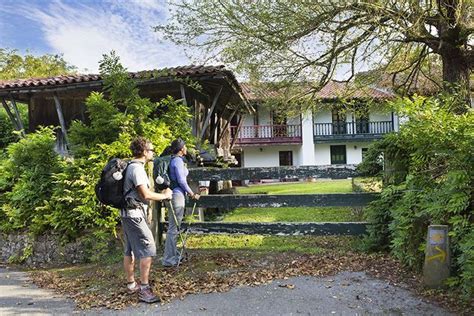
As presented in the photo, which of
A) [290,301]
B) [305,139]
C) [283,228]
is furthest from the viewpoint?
[305,139]

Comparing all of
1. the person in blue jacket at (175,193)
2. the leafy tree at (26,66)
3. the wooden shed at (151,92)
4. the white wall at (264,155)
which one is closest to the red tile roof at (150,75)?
the wooden shed at (151,92)

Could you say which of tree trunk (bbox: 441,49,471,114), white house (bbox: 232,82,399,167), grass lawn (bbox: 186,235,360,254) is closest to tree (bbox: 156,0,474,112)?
tree trunk (bbox: 441,49,471,114)

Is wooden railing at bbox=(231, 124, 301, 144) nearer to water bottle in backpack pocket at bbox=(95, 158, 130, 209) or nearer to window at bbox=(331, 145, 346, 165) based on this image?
window at bbox=(331, 145, 346, 165)

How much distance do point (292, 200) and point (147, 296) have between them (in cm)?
271

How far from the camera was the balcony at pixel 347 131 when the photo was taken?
34.1 meters

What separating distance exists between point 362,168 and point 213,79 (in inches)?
243

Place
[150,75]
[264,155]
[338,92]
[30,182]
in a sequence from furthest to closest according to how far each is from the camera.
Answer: [264,155] < [338,92] < [150,75] < [30,182]

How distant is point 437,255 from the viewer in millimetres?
4355

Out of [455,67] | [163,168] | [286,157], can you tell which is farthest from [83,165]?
[286,157]

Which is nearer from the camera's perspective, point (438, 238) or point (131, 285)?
point (438, 238)

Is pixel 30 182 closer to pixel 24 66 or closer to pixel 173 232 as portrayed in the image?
pixel 173 232

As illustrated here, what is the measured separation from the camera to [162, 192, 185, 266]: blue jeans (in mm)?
5875

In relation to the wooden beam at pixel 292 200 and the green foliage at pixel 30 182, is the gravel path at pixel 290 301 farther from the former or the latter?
the green foliage at pixel 30 182

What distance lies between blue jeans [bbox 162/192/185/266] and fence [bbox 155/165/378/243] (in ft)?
2.54
